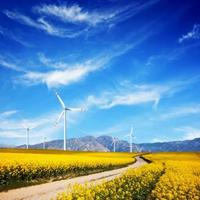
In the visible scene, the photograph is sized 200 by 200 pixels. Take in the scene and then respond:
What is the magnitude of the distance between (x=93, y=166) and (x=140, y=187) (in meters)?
43.3

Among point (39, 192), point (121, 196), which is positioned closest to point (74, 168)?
point (39, 192)

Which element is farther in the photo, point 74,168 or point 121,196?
point 74,168

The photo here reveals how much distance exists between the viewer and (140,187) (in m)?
23.1

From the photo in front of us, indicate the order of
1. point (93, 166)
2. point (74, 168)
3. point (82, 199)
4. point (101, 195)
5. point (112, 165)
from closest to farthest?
1. point (82, 199)
2. point (101, 195)
3. point (74, 168)
4. point (93, 166)
5. point (112, 165)

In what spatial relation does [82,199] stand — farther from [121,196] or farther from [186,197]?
[186,197]

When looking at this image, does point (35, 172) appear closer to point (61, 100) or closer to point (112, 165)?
point (112, 165)

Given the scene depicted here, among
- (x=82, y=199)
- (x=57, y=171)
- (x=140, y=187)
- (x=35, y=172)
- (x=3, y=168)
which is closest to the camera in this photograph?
(x=82, y=199)

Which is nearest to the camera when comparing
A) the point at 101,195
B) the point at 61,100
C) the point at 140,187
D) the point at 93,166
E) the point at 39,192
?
the point at 101,195

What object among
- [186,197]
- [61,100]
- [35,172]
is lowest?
[186,197]

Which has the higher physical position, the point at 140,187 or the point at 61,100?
the point at 61,100

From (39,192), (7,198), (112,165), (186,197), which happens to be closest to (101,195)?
(186,197)

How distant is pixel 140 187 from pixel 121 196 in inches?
181

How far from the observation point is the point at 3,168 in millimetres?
37094

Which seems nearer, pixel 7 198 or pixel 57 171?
pixel 7 198
